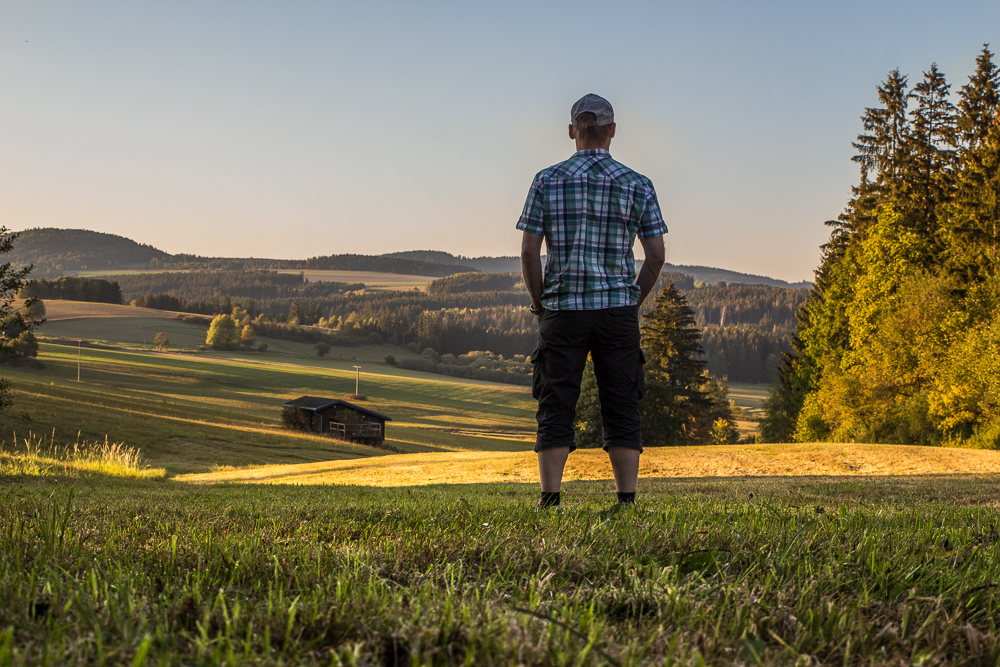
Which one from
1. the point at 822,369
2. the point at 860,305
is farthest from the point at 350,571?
the point at 822,369

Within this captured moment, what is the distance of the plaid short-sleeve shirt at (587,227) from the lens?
13.6 feet

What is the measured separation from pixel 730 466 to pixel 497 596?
17711 mm

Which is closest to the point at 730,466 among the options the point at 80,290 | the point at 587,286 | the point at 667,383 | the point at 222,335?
the point at 587,286

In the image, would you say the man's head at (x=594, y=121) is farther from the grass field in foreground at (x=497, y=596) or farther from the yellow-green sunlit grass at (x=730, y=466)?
the yellow-green sunlit grass at (x=730, y=466)

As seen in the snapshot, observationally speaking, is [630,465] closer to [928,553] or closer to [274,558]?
[928,553]

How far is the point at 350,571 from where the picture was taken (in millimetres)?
1902

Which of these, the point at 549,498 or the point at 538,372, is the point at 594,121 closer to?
the point at 538,372

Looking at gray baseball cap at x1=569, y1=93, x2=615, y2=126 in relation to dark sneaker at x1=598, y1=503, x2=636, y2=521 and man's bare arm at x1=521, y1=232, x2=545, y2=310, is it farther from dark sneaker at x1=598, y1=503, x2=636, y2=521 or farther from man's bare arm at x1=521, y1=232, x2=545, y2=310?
dark sneaker at x1=598, y1=503, x2=636, y2=521

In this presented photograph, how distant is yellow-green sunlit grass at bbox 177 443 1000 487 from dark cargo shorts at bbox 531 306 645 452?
11341 millimetres

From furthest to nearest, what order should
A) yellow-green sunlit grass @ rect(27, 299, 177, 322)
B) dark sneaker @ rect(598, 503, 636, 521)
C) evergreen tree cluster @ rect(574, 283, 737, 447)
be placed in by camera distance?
yellow-green sunlit grass @ rect(27, 299, 177, 322) → evergreen tree cluster @ rect(574, 283, 737, 447) → dark sneaker @ rect(598, 503, 636, 521)

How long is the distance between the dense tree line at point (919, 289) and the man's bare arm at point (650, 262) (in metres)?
28.8

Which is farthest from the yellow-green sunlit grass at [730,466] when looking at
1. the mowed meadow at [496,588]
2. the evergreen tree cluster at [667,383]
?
the evergreen tree cluster at [667,383]

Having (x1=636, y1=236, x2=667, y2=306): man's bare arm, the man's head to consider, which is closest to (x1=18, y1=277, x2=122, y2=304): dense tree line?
the man's head

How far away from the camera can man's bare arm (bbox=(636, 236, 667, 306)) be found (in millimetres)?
4402
